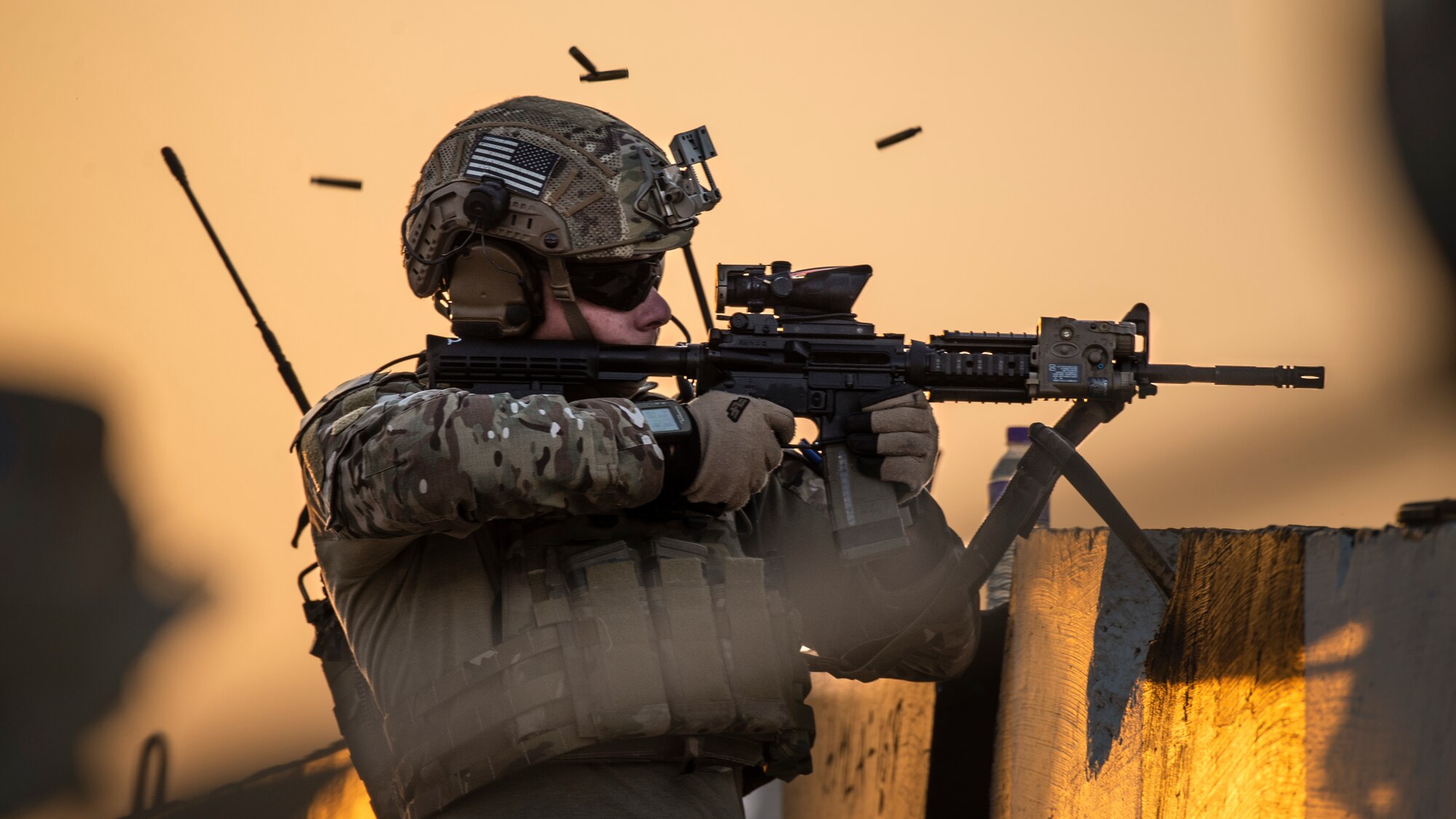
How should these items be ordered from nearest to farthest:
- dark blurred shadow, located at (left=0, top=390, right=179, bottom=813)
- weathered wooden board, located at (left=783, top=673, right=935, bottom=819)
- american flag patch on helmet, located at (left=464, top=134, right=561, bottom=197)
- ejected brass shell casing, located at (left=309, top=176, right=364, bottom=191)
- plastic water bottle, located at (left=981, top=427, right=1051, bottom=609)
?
american flag patch on helmet, located at (left=464, top=134, right=561, bottom=197) < weathered wooden board, located at (left=783, top=673, right=935, bottom=819) < plastic water bottle, located at (left=981, top=427, right=1051, bottom=609) < ejected brass shell casing, located at (left=309, top=176, right=364, bottom=191) < dark blurred shadow, located at (left=0, top=390, right=179, bottom=813)

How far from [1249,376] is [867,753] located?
1454mm

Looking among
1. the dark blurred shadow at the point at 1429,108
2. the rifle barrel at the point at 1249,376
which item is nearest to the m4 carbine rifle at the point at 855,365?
the rifle barrel at the point at 1249,376

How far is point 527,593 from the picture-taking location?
2.34 metres

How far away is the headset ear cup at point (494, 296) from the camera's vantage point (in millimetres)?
2568

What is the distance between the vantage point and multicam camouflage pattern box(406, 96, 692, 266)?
2.57 meters

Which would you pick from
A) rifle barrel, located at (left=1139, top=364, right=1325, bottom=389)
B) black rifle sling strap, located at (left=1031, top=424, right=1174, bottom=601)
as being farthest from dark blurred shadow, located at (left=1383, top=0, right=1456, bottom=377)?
rifle barrel, located at (left=1139, top=364, right=1325, bottom=389)

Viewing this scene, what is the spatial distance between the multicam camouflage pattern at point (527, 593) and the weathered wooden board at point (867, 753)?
2.46ft

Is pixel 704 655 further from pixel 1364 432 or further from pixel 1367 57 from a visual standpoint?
pixel 1367 57

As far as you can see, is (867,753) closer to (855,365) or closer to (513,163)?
(855,365)

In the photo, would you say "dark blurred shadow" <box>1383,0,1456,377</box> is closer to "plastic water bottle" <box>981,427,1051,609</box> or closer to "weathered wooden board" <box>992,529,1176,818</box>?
"weathered wooden board" <box>992,529,1176,818</box>

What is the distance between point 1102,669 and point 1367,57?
4.39 feet

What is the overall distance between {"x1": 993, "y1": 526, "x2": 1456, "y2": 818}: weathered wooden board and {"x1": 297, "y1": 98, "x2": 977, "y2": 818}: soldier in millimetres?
299

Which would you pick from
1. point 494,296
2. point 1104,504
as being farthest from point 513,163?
point 1104,504

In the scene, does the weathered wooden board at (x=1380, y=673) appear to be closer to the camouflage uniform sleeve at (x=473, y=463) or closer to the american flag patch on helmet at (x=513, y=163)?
the camouflage uniform sleeve at (x=473, y=463)
